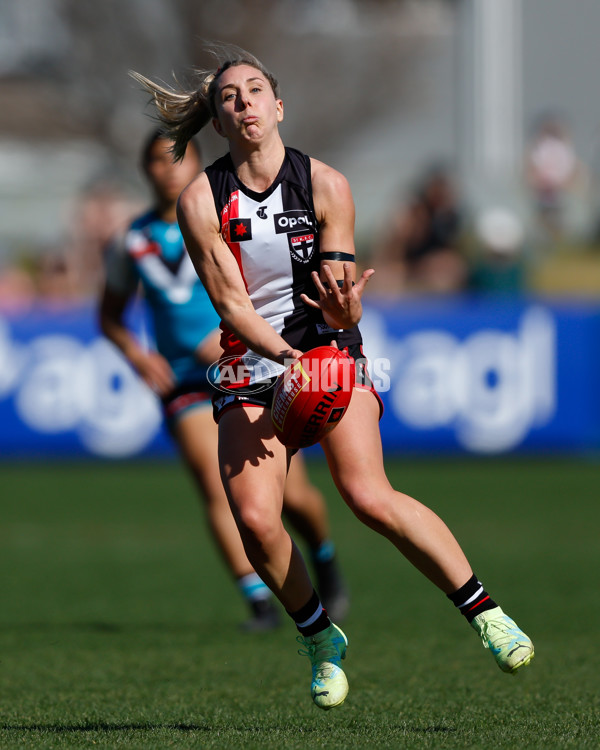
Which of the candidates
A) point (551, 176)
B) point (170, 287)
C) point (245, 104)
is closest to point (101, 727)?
point (245, 104)

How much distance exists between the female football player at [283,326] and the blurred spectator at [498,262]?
9503 mm

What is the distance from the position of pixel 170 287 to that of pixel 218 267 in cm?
251

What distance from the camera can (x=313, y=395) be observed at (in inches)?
173

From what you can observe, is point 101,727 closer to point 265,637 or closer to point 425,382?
point 265,637

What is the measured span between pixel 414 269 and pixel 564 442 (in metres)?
2.68

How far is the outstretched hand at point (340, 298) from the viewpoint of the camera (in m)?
4.51

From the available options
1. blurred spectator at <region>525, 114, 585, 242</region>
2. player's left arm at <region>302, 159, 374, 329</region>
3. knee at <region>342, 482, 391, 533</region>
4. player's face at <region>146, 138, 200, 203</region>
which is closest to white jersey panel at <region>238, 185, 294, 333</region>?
player's left arm at <region>302, 159, 374, 329</region>

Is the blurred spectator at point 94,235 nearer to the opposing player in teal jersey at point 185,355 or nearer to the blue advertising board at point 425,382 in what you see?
the blue advertising board at point 425,382

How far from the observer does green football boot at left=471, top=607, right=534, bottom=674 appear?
14.7ft

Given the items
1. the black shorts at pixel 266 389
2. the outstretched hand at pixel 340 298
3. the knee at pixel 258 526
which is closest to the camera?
the outstretched hand at pixel 340 298

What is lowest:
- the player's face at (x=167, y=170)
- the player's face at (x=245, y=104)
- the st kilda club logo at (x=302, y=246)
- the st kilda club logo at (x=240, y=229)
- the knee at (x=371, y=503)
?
the knee at (x=371, y=503)

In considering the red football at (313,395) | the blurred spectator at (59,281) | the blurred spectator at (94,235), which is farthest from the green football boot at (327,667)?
the blurred spectator at (94,235)

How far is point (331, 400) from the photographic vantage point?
4426 millimetres

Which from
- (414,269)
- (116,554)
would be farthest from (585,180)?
(116,554)
